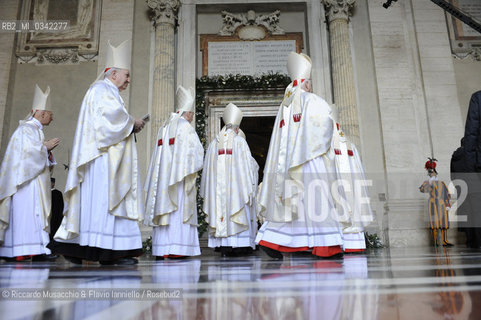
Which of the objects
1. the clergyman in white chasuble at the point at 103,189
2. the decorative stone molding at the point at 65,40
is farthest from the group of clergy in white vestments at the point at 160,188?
the decorative stone molding at the point at 65,40

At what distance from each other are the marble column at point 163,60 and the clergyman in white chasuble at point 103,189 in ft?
20.8

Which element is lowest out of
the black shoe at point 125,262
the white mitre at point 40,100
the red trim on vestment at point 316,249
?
the black shoe at point 125,262

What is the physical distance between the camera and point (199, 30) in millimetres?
11734

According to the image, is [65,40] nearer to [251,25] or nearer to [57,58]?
[57,58]

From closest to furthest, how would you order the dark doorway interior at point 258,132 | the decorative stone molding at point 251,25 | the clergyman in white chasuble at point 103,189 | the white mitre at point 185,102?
the clergyman in white chasuble at point 103,189 → the white mitre at point 185,102 → the decorative stone molding at point 251,25 → the dark doorway interior at point 258,132

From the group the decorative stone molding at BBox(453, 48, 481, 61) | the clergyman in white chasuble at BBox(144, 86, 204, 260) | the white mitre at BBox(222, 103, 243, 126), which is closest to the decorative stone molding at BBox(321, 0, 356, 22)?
the decorative stone molding at BBox(453, 48, 481, 61)

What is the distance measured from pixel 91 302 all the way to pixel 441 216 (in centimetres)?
950

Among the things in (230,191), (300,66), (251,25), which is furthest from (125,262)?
(251,25)

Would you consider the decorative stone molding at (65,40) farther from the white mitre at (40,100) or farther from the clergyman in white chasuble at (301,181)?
the clergyman in white chasuble at (301,181)

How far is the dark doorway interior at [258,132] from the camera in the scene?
1731 cm

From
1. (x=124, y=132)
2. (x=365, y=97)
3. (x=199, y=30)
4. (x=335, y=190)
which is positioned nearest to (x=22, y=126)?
(x=124, y=132)

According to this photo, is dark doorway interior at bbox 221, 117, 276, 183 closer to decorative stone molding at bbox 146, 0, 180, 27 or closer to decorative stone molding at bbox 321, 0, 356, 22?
decorative stone molding at bbox 321, 0, 356, 22

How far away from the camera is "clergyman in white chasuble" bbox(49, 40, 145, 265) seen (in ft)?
11.7

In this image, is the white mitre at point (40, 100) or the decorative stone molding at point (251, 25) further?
the decorative stone molding at point (251, 25)
